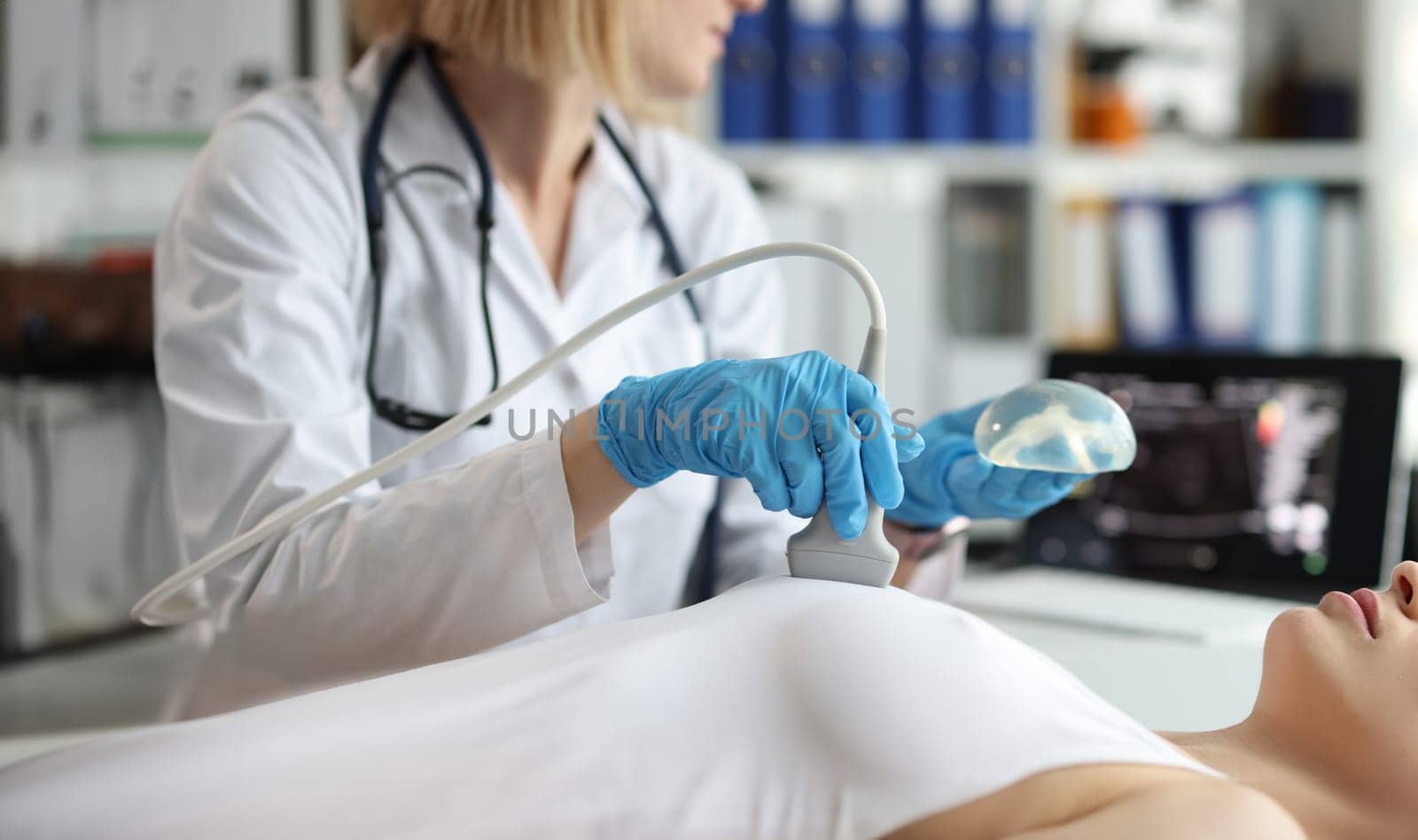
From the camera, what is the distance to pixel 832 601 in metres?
0.82

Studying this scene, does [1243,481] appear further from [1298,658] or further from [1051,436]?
[1051,436]

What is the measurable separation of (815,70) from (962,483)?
148 cm

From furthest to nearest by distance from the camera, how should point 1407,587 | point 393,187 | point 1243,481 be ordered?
point 1243,481
point 393,187
point 1407,587

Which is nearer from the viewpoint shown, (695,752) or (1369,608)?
(695,752)

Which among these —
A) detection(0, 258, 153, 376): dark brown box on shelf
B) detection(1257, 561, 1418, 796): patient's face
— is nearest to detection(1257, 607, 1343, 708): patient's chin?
detection(1257, 561, 1418, 796): patient's face

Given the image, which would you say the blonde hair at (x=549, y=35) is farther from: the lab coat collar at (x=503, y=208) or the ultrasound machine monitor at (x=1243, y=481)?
the ultrasound machine monitor at (x=1243, y=481)

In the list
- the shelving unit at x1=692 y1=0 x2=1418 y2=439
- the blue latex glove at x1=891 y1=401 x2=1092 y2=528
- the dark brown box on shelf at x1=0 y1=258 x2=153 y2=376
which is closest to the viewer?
the blue latex glove at x1=891 y1=401 x2=1092 y2=528

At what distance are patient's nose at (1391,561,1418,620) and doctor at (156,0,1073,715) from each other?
269mm

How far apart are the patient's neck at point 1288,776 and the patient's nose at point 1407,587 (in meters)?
0.14

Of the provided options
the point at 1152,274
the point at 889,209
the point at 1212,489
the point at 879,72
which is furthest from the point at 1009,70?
the point at 1212,489

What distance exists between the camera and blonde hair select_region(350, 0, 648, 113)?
1.20 metres

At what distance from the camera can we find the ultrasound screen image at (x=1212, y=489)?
5.25ft

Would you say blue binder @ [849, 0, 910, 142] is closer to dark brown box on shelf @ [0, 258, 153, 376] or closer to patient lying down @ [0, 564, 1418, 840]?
dark brown box on shelf @ [0, 258, 153, 376]

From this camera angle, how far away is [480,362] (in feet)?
3.98
